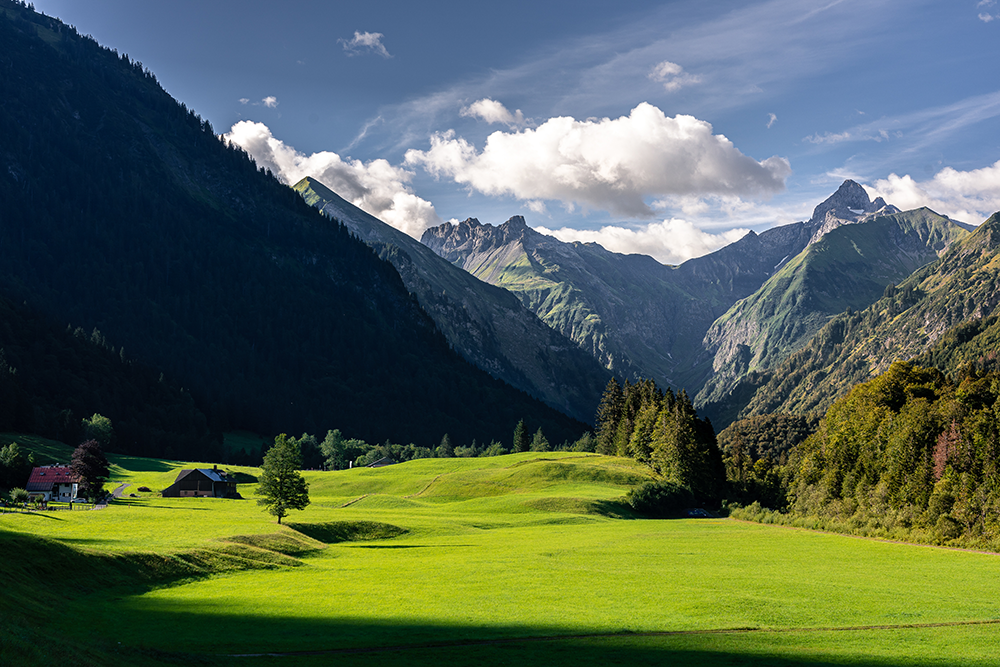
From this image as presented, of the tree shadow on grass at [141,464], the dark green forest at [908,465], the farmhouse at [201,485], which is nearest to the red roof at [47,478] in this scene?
the farmhouse at [201,485]

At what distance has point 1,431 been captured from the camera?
183 meters

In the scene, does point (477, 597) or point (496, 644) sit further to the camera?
point (477, 597)

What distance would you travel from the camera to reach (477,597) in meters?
45.6

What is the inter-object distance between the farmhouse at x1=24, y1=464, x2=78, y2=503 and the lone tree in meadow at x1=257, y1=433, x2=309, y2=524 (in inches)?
2249

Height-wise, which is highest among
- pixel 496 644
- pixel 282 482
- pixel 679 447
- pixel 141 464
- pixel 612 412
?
pixel 612 412

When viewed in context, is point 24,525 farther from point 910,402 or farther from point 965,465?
point 910,402

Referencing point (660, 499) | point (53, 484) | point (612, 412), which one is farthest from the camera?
point (612, 412)

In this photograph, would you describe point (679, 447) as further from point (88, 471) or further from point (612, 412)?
point (88, 471)

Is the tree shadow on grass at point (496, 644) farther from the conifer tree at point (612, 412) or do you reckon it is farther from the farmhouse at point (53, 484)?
the conifer tree at point (612, 412)

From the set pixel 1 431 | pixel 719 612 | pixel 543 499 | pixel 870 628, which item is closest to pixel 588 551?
pixel 719 612

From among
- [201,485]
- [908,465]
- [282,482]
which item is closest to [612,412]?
[908,465]

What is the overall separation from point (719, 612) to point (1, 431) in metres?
203

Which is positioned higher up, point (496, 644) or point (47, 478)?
point (496, 644)

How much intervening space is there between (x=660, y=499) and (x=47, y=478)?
11344cm
